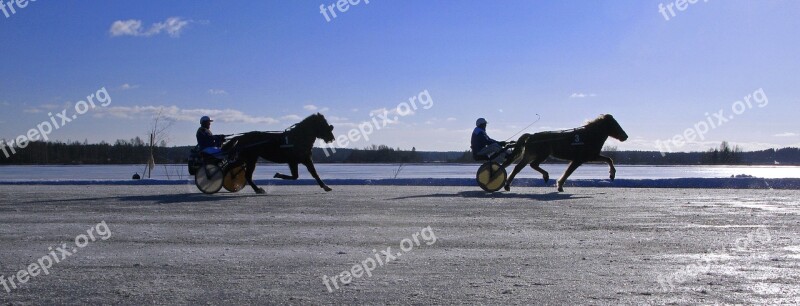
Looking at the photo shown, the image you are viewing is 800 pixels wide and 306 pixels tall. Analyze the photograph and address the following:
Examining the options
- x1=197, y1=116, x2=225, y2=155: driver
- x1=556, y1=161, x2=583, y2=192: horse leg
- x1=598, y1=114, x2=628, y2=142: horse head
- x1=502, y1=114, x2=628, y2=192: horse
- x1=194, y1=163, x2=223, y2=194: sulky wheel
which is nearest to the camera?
x1=194, y1=163, x2=223, y2=194: sulky wheel

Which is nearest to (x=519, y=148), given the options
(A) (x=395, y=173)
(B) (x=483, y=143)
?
(B) (x=483, y=143)

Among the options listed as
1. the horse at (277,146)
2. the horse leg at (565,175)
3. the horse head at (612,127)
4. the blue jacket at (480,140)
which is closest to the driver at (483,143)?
the blue jacket at (480,140)

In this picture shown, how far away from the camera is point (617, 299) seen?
5.27 metres

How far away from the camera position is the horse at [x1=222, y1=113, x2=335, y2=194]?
1861cm

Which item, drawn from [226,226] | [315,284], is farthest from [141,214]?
[315,284]

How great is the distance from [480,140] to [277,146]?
16.0 ft

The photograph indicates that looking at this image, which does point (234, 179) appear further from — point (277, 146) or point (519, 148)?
point (519, 148)

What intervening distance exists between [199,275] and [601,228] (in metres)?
5.26

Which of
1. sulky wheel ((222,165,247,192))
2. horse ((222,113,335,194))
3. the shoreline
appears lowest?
the shoreline

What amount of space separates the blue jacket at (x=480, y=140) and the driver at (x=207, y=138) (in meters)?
6.02

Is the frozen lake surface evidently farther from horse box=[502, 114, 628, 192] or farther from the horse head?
horse box=[502, 114, 628, 192]

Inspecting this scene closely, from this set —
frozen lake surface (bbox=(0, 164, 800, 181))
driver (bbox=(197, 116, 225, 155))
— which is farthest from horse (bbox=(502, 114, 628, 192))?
frozen lake surface (bbox=(0, 164, 800, 181))

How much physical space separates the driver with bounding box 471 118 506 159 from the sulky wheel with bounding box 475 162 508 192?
519mm

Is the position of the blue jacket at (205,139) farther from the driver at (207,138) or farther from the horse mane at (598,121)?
the horse mane at (598,121)
